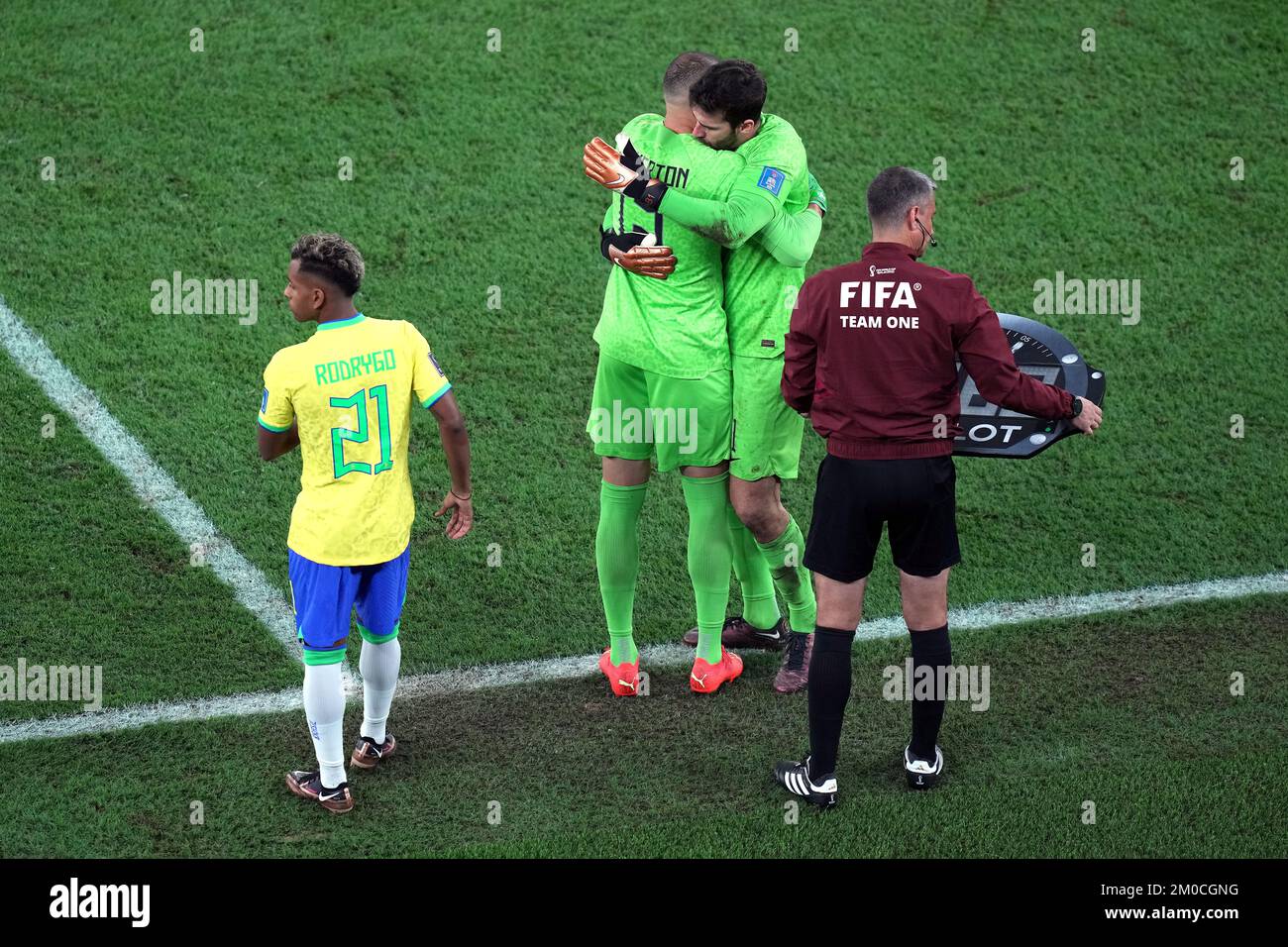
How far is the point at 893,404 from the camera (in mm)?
4547

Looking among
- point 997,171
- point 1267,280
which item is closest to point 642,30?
point 997,171

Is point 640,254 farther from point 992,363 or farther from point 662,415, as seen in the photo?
point 992,363

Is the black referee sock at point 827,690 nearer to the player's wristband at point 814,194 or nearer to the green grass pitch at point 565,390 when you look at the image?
the green grass pitch at point 565,390

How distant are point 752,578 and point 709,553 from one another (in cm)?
38

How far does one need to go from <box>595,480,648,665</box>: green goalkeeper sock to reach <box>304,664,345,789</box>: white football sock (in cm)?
111

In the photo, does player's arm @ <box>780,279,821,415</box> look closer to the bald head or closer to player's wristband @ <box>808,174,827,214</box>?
player's wristband @ <box>808,174,827,214</box>

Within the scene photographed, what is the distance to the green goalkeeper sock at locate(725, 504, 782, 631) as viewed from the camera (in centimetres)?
570

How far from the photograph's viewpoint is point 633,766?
5.17 m

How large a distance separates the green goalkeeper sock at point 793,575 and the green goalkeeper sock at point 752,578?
5 centimetres

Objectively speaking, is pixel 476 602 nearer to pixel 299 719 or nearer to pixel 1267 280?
pixel 299 719

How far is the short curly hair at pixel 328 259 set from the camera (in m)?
4.53

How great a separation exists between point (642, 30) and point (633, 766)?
5.52 metres

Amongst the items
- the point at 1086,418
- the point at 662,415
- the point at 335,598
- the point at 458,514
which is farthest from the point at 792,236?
the point at 335,598

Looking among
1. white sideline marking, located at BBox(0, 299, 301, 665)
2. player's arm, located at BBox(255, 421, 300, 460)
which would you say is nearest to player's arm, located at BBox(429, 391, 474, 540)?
player's arm, located at BBox(255, 421, 300, 460)
